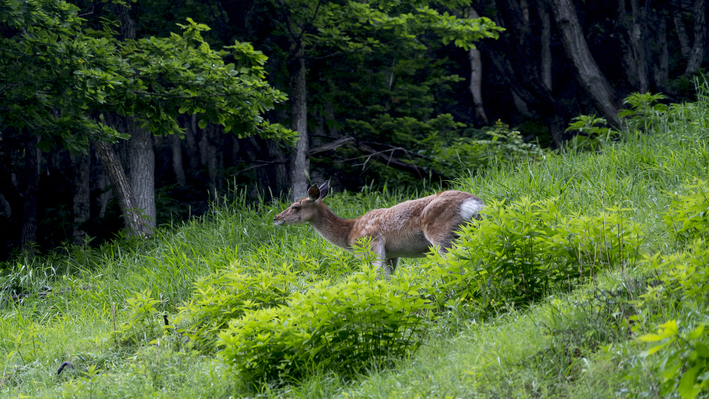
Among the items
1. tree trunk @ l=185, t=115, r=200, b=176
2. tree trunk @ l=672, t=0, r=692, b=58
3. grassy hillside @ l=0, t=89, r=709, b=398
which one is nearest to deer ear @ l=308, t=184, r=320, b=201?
grassy hillside @ l=0, t=89, r=709, b=398

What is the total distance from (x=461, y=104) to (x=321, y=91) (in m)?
9.63

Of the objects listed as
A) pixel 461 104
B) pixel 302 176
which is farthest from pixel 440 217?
pixel 461 104

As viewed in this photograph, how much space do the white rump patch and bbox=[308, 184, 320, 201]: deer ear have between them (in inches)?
89.5

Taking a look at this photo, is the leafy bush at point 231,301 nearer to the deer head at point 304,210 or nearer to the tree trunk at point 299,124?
the deer head at point 304,210

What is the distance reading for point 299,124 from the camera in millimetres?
12648

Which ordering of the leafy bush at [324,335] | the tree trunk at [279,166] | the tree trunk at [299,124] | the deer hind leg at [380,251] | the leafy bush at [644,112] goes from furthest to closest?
the tree trunk at [279,166], the tree trunk at [299,124], the leafy bush at [644,112], the deer hind leg at [380,251], the leafy bush at [324,335]

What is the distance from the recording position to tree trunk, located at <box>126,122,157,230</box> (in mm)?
12406

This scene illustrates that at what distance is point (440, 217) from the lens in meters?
6.53

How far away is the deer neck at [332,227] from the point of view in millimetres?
7805

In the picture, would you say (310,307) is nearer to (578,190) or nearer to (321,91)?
(578,190)

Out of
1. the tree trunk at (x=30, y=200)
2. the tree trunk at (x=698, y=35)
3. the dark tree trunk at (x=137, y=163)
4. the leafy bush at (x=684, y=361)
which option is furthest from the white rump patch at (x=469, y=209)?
the tree trunk at (x=698, y=35)

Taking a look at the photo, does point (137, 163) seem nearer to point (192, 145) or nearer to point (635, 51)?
point (635, 51)

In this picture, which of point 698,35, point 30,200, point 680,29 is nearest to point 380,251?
point 30,200

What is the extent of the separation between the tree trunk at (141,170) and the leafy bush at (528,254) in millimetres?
9007
